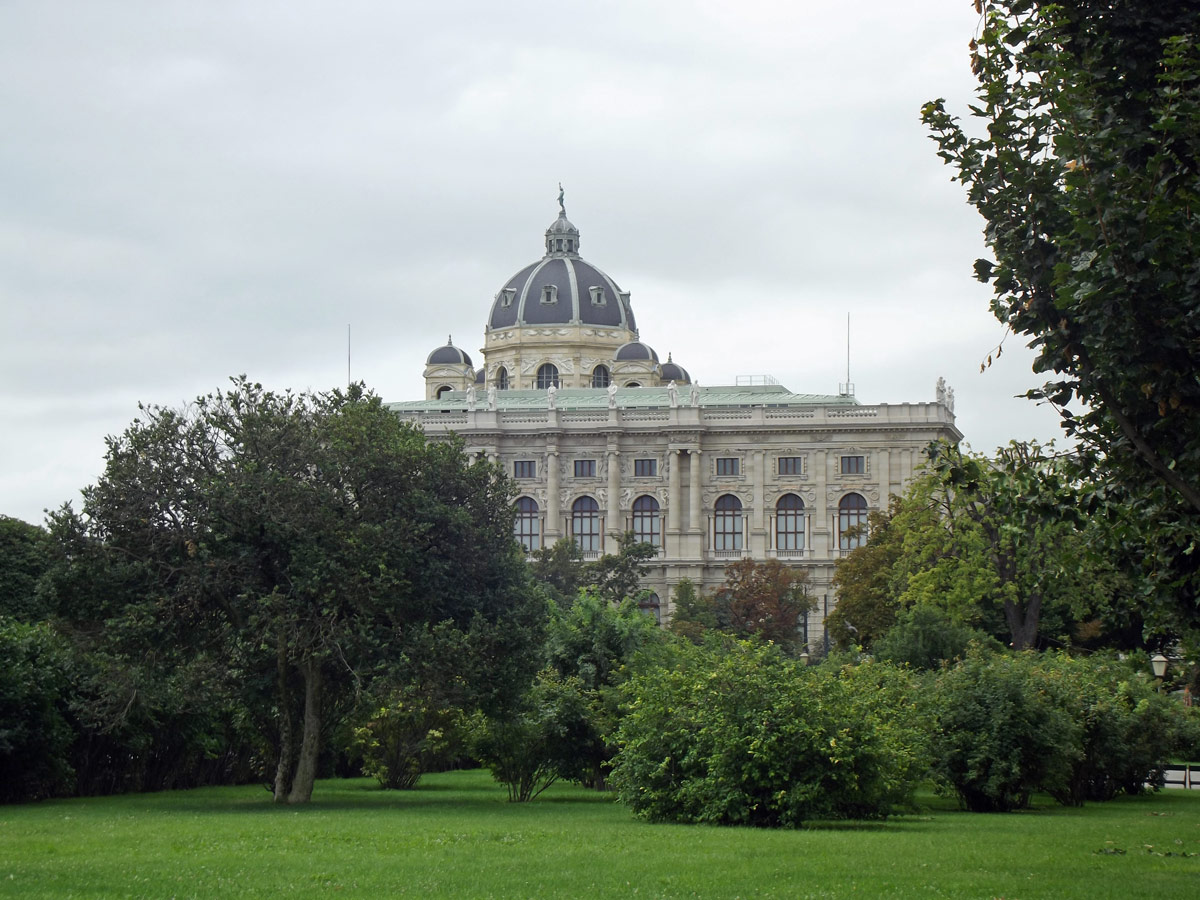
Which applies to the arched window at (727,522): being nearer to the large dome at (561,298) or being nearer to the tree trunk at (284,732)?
the large dome at (561,298)

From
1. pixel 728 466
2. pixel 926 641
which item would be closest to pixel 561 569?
pixel 728 466

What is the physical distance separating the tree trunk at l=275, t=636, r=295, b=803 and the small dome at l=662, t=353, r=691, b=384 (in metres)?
83.8

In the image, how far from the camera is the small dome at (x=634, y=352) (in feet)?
376

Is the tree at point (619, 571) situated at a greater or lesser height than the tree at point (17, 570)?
greater

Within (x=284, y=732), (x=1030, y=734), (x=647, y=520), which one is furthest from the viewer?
(x=647, y=520)

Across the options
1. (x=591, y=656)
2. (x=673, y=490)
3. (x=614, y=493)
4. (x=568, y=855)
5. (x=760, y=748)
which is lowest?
(x=568, y=855)

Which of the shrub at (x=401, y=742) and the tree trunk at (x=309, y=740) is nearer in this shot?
the tree trunk at (x=309, y=740)

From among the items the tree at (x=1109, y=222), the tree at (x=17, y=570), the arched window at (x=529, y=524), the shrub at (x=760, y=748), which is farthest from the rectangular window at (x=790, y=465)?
the tree at (x=1109, y=222)

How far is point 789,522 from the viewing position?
10000cm

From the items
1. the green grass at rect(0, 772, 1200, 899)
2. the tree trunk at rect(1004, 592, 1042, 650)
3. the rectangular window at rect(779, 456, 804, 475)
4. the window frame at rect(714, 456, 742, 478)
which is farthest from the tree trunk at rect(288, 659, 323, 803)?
the window frame at rect(714, 456, 742, 478)

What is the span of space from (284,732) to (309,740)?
95 cm

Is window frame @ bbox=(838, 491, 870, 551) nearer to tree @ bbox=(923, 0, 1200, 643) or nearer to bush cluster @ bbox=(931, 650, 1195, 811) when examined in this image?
bush cluster @ bbox=(931, 650, 1195, 811)

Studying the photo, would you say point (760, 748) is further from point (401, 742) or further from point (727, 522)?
point (727, 522)

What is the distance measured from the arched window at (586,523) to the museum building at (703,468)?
61 mm
